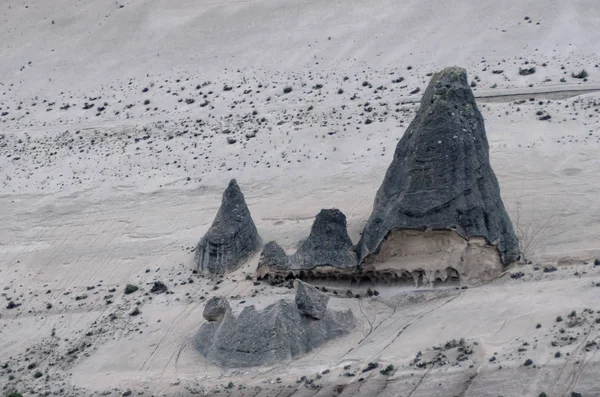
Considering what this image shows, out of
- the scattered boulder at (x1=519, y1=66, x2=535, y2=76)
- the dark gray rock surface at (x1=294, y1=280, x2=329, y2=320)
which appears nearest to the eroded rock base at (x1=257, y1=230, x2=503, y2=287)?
the dark gray rock surface at (x1=294, y1=280, x2=329, y2=320)

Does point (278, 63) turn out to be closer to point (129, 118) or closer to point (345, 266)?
point (129, 118)

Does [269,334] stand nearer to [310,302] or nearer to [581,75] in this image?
[310,302]

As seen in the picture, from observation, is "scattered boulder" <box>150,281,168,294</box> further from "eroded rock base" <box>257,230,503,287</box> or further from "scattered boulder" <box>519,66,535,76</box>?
"scattered boulder" <box>519,66,535,76</box>

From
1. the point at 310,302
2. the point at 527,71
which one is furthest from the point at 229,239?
the point at 527,71

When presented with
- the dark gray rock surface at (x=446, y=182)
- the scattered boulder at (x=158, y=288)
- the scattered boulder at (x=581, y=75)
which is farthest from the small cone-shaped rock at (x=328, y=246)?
the scattered boulder at (x=581, y=75)

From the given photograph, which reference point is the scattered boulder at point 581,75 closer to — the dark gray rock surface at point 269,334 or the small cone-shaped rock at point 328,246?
the small cone-shaped rock at point 328,246

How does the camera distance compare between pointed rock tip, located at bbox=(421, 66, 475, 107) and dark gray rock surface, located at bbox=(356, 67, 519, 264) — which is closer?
dark gray rock surface, located at bbox=(356, 67, 519, 264)
